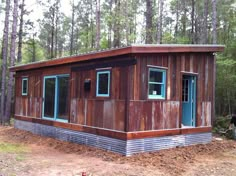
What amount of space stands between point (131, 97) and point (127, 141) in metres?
1.05

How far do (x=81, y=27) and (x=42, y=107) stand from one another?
2049 centimetres

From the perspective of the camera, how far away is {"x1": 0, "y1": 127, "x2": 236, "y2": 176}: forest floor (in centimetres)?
577

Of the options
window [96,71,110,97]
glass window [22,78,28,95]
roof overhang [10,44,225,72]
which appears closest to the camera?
roof overhang [10,44,225,72]

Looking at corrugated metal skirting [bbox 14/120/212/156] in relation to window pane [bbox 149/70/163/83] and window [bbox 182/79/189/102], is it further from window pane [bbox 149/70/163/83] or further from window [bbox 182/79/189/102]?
window pane [bbox 149/70/163/83]

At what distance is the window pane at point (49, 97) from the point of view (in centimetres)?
981

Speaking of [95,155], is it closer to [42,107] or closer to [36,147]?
[36,147]

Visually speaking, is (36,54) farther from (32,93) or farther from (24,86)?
(32,93)

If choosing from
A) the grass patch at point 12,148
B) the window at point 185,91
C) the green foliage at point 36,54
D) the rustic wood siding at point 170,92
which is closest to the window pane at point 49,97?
the grass patch at point 12,148

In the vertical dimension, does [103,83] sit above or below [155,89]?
above

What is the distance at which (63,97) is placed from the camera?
936cm

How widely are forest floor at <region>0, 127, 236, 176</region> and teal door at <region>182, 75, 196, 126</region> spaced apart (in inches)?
37.3

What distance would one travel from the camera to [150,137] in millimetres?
7371

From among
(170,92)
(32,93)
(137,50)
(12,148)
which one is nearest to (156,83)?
(170,92)

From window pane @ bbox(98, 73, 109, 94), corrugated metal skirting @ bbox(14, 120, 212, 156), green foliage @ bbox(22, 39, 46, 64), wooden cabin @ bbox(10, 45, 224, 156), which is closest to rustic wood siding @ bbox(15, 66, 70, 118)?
wooden cabin @ bbox(10, 45, 224, 156)
